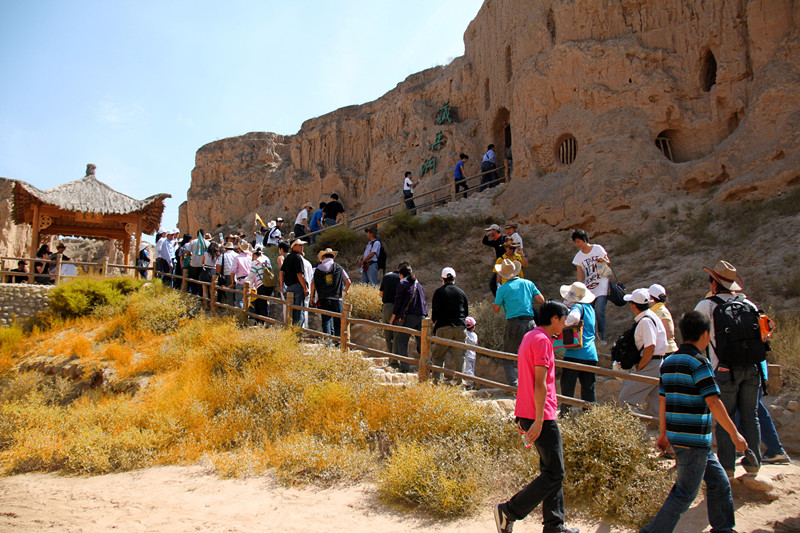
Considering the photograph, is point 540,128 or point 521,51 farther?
point 521,51

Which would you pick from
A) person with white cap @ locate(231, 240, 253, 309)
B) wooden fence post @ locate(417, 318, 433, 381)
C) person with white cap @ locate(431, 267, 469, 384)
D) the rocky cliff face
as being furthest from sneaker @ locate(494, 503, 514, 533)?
the rocky cliff face

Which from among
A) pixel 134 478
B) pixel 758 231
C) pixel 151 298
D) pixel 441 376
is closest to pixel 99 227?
pixel 151 298

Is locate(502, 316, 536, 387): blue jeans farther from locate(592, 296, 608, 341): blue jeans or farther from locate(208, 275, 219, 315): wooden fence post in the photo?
locate(208, 275, 219, 315): wooden fence post

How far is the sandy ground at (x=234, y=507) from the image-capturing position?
459 cm

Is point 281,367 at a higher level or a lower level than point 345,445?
higher

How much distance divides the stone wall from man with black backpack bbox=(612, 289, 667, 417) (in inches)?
579

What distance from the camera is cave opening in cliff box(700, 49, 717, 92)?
13.4m

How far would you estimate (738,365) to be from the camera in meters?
4.70

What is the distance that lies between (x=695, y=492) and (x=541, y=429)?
105cm

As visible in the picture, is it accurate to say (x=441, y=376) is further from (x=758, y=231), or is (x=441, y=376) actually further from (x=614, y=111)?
(x=614, y=111)

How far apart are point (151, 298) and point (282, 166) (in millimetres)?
20426

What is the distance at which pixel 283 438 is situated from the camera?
23.1ft

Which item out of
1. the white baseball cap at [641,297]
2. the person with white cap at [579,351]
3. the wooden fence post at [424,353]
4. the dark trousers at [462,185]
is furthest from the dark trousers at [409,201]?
the white baseball cap at [641,297]

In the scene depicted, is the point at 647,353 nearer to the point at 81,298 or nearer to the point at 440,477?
the point at 440,477
